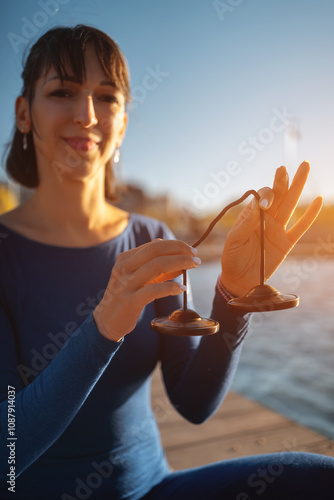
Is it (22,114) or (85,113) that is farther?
(22,114)

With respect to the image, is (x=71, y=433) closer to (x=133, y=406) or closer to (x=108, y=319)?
(x=133, y=406)

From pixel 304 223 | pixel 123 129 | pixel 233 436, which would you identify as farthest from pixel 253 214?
pixel 233 436

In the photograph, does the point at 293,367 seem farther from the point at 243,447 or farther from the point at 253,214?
the point at 253,214

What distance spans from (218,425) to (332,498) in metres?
2.12

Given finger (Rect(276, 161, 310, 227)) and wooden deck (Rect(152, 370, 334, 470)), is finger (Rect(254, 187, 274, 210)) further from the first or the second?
wooden deck (Rect(152, 370, 334, 470))

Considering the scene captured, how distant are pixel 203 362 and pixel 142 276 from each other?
0.67 m

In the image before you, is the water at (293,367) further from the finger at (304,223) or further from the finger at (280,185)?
the finger at (280,185)

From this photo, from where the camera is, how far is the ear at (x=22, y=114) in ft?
5.55

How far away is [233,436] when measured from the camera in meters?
3.08

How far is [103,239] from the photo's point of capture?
1.78m

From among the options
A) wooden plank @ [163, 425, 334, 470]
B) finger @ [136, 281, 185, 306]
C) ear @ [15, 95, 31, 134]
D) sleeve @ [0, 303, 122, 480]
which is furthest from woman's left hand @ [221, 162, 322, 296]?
wooden plank @ [163, 425, 334, 470]

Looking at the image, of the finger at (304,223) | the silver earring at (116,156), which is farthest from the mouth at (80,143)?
the finger at (304,223)

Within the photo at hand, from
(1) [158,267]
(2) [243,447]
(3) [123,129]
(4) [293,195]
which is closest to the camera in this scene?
(1) [158,267]

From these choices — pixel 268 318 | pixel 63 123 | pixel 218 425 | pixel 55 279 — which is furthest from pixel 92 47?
pixel 268 318
